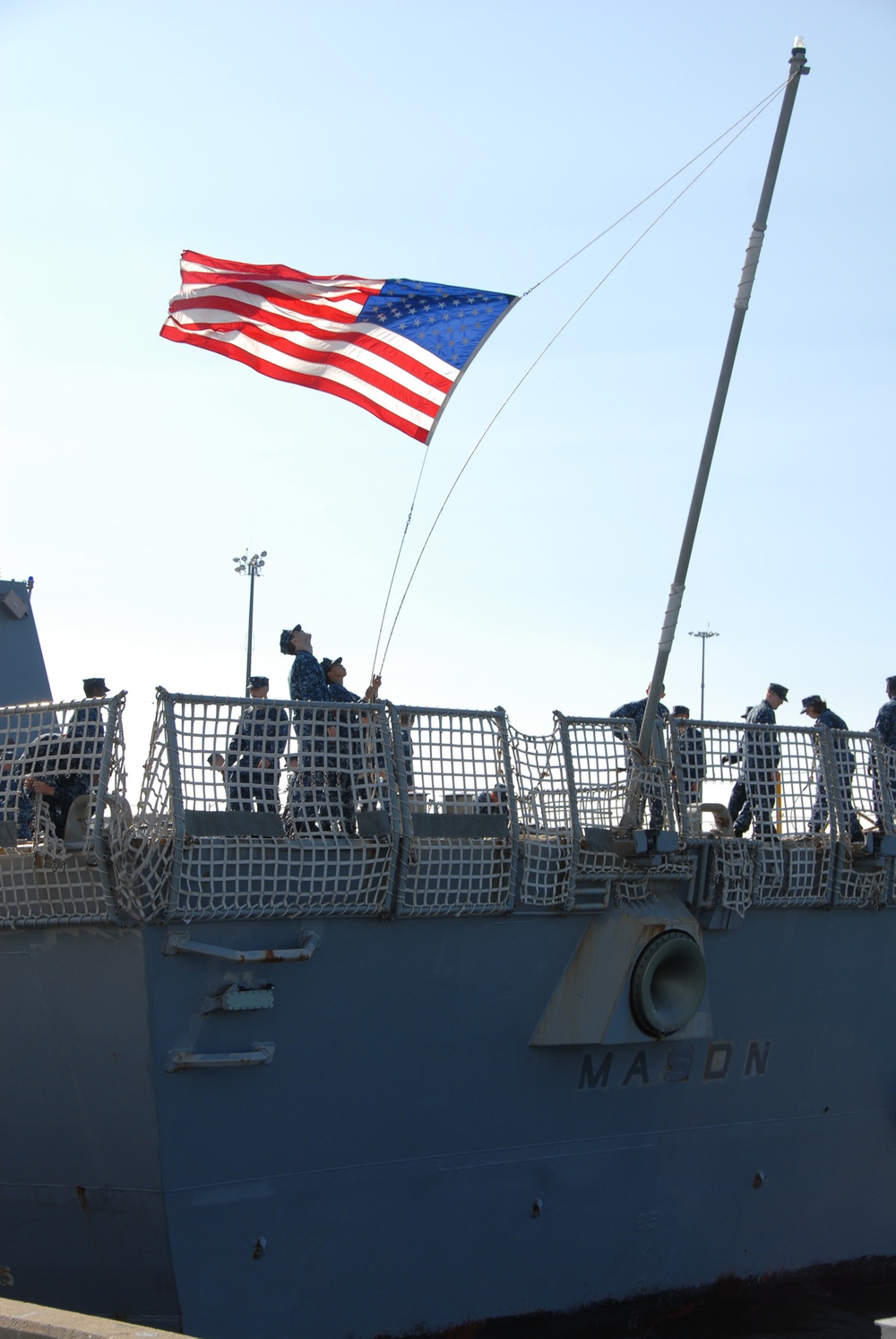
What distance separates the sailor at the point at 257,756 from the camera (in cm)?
719

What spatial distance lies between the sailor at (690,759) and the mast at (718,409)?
37 cm

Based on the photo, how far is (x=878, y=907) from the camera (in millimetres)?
9750

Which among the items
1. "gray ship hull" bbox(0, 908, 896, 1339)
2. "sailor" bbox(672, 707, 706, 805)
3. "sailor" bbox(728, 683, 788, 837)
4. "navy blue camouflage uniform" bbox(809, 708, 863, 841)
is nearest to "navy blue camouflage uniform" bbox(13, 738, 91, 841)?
"gray ship hull" bbox(0, 908, 896, 1339)

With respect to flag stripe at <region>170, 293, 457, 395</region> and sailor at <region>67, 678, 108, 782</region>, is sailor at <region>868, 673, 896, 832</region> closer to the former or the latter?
flag stripe at <region>170, 293, 457, 395</region>

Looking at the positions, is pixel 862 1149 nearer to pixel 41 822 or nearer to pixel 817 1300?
pixel 817 1300

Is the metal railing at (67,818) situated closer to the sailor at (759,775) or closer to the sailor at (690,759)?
the sailor at (690,759)

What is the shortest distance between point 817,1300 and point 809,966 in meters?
2.38

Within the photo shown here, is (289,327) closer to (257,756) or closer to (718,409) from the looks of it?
(718,409)

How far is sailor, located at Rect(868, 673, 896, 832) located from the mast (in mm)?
2068

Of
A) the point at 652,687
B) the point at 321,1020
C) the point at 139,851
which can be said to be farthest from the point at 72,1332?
the point at 652,687

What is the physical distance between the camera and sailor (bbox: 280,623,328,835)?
740cm

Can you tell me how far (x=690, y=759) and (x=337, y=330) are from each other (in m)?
3.70

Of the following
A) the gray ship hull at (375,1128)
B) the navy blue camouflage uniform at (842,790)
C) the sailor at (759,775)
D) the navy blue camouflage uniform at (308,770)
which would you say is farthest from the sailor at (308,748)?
the navy blue camouflage uniform at (842,790)

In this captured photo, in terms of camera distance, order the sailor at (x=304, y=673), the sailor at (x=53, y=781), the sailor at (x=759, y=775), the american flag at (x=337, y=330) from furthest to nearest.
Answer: the american flag at (x=337, y=330) < the sailor at (x=759, y=775) < the sailor at (x=304, y=673) < the sailor at (x=53, y=781)
